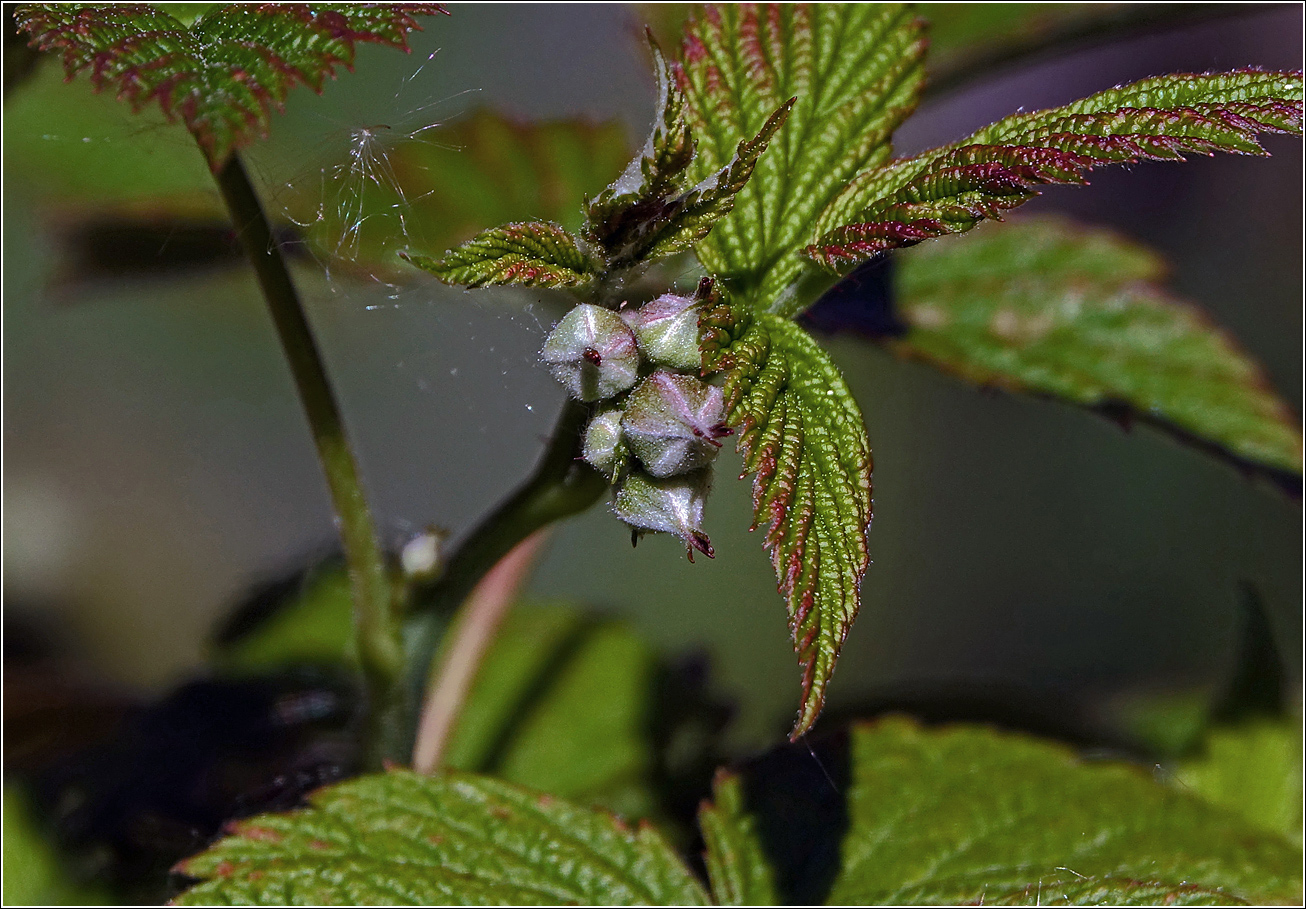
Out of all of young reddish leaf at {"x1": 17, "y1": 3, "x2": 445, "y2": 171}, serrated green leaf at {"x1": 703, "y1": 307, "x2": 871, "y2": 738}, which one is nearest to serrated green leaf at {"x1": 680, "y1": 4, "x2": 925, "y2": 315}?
serrated green leaf at {"x1": 703, "y1": 307, "x2": 871, "y2": 738}

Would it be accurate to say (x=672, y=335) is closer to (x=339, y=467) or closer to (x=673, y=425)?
(x=673, y=425)

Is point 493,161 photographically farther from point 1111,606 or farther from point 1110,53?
point 1110,53

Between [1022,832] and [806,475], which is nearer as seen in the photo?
[806,475]

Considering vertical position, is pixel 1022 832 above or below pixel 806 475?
below

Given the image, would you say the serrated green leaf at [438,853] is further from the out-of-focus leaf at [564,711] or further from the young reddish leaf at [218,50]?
the young reddish leaf at [218,50]

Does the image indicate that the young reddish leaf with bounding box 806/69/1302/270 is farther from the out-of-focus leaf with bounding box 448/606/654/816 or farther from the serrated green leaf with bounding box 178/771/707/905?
the out-of-focus leaf with bounding box 448/606/654/816

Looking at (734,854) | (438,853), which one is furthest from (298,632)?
(734,854)

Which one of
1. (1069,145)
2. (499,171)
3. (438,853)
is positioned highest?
(499,171)
